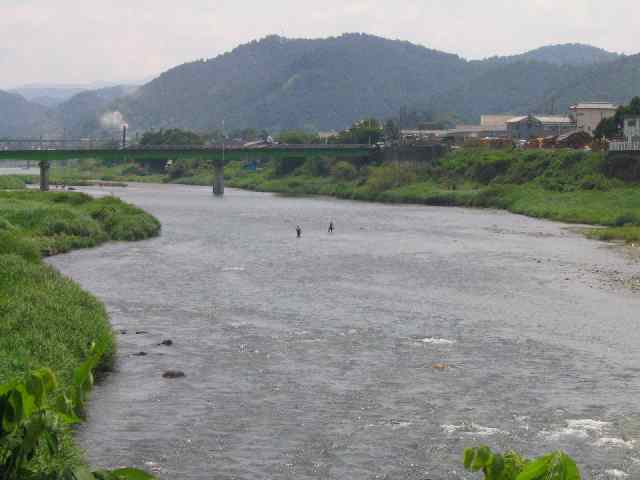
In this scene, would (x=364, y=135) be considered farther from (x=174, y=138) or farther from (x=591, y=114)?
(x=174, y=138)

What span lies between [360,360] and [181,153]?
9081cm

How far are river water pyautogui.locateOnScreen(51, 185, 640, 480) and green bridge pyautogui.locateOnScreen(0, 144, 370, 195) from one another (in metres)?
50.5

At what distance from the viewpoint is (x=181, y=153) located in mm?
114438

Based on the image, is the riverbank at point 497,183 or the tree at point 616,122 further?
the tree at point 616,122

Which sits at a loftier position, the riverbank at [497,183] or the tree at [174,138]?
the tree at [174,138]

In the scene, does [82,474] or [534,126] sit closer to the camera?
[82,474]

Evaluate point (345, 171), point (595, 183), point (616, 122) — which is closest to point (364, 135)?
point (345, 171)

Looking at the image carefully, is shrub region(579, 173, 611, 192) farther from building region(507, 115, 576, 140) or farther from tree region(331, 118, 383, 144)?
building region(507, 115, 576, 140)

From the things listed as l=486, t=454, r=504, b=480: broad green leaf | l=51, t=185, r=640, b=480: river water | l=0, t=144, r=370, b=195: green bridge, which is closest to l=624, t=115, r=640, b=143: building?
l=0, t=144, r=370, b=195: green bridge

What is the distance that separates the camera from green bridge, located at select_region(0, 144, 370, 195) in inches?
3967

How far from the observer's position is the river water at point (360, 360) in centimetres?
1878

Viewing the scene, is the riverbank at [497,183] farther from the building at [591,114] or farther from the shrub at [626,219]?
the building at [591,114]

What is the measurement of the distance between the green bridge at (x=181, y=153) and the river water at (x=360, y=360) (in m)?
50.5

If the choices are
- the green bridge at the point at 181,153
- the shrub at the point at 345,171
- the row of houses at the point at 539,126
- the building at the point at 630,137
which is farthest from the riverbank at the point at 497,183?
the row of houses at the point at 539,126
